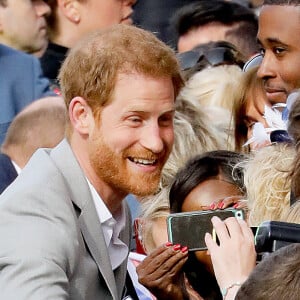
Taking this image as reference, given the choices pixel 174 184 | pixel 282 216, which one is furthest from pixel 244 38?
pixel 282 216

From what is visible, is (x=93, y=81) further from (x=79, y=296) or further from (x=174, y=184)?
(x=174, y=184)

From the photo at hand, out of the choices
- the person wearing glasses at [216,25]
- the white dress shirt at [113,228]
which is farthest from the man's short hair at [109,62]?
the person wearing glasses at [216,25]

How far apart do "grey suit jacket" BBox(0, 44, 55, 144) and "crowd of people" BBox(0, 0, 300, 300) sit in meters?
0.65

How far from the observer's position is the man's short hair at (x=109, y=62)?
3.28 metres

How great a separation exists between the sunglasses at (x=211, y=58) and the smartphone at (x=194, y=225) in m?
2.48

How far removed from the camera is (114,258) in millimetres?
3469

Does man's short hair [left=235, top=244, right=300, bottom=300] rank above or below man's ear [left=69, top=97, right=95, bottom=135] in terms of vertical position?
above

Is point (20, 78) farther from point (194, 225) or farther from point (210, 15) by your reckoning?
point (194, 225)

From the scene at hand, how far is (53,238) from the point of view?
3.05 m

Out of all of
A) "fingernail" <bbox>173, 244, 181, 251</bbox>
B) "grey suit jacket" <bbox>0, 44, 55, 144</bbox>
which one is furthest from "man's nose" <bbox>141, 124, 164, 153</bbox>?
"grey suit jacket" <bbox>0, 44, 55, 144</bbox>

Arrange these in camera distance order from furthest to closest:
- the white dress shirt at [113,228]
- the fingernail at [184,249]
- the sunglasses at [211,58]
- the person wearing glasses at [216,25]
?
the person wearing glasses at [216,25] → the sunglasses at [211,58] → the fingernail at [184,249] → the white dress shirt at [113,228]

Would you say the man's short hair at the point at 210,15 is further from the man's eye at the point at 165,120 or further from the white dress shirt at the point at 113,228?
the man's eye at the point at 165,120

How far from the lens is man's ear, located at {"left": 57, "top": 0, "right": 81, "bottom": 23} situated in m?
6.14

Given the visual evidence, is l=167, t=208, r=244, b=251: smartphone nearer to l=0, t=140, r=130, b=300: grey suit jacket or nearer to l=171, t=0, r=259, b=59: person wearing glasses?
l=0, t=140, r=130, b=300: grey suit jacket
